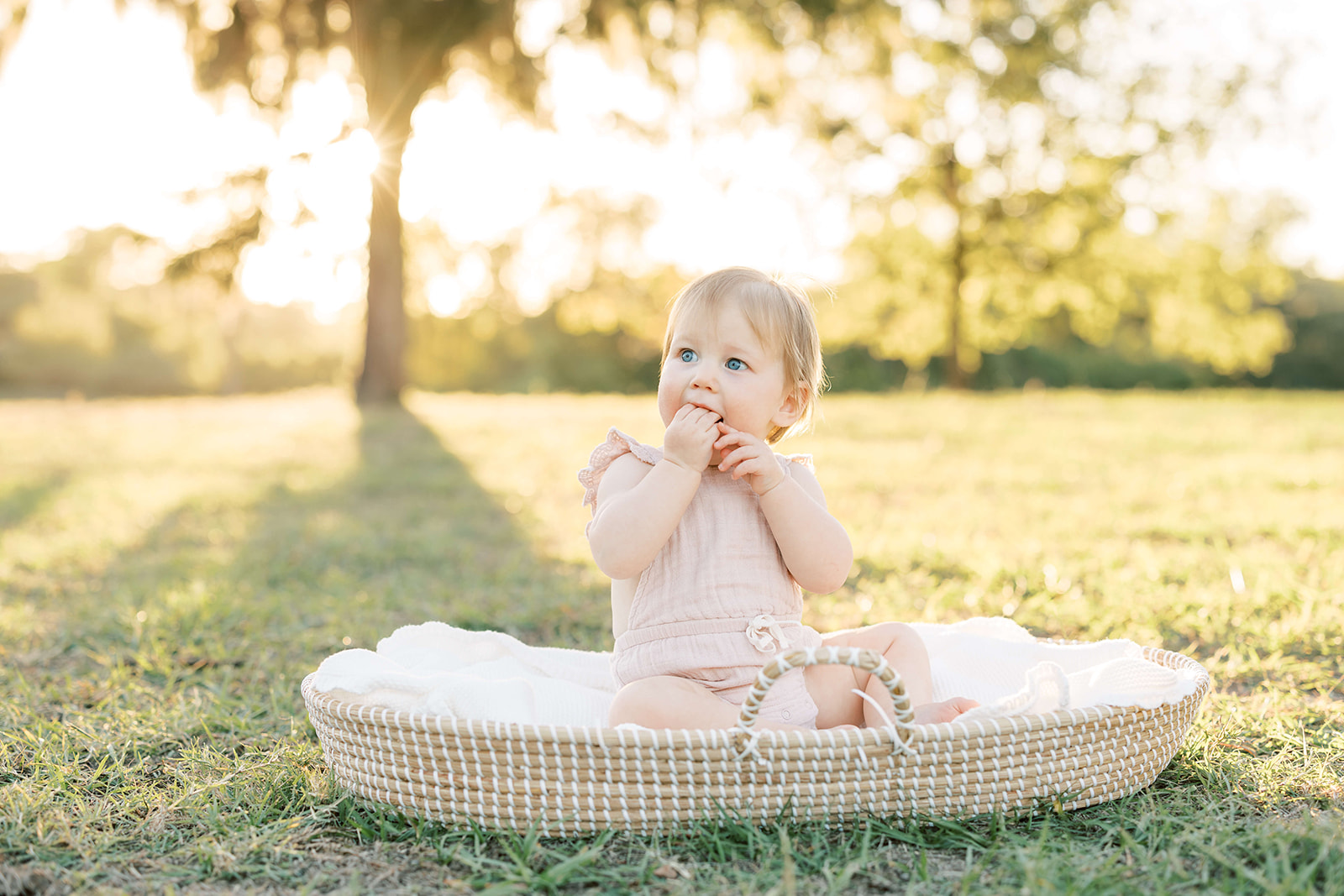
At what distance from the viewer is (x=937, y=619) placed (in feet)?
10.2

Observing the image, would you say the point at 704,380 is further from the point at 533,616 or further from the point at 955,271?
the point at 955,271

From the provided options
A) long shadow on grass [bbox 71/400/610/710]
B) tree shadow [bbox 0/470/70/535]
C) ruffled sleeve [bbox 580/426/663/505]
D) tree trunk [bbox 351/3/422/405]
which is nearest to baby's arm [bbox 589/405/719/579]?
ruffled sleeve [bbox 580/426/663/505]

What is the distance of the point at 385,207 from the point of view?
10352 millimetres

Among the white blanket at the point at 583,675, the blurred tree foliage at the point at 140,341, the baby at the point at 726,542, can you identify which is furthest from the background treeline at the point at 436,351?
the baby at the point at 726,542

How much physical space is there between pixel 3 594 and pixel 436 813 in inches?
112

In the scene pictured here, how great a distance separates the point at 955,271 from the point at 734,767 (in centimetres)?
1586

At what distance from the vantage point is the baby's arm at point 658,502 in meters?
1.78

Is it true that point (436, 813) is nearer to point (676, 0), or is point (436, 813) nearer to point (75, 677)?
point (75, 677)

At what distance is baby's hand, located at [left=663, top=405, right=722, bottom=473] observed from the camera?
1782 mm

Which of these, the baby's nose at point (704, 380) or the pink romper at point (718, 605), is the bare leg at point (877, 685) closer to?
the pink romper at point (718, 605)

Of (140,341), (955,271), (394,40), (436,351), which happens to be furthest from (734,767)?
(140,341)

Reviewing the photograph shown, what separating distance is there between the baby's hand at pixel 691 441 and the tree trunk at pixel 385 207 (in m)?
8.91

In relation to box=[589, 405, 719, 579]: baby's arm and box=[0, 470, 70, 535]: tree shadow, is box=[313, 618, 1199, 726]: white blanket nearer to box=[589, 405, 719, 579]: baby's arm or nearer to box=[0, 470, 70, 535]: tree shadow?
box=[589, 405, 719, 579]: baby's arm

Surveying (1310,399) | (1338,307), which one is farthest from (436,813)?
(1338,307)
